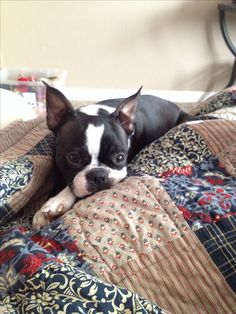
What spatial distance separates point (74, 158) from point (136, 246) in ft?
1.70

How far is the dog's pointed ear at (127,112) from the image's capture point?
151 cm

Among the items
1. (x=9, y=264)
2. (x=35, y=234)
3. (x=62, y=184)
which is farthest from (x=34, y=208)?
(x=9, y=264)

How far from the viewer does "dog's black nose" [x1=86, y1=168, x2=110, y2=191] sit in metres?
1.34

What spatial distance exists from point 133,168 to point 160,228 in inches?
15.8

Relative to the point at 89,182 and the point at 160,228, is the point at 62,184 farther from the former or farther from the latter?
the point at 160,228

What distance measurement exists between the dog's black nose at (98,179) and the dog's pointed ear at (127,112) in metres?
0.27

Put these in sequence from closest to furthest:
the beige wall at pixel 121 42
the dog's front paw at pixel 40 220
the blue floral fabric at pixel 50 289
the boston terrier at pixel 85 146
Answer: the blue floral fabric at pixel 50 289 < the dog's front paw at pixel 40 220 < the boston terrier at pixel 85 146 < the beige wall at pixel 121 42

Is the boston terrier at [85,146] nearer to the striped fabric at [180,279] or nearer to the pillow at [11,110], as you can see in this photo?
the striped fabric at [180,279]

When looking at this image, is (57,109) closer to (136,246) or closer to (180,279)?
(136,246)

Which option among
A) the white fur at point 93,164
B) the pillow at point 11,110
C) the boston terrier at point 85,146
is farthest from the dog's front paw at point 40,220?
the pillow at point 11,110

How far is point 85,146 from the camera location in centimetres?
139

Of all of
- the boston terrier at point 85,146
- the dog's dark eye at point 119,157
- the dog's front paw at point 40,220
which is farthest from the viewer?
the dog's dark eye at point 119,157

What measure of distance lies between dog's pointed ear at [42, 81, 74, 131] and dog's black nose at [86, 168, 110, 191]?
11.0 inches

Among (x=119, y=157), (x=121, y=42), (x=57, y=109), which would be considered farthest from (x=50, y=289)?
(x=121, y=42)
